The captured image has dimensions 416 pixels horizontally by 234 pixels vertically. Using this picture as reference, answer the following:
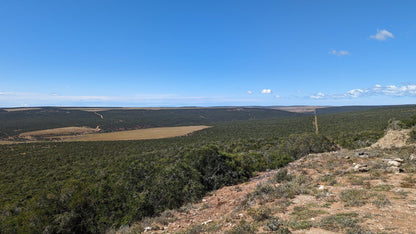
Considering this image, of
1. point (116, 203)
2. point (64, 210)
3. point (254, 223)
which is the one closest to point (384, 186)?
point (254, 223)

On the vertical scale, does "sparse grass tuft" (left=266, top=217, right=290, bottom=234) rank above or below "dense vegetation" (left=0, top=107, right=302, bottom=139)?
above

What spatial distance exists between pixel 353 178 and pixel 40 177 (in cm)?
3349

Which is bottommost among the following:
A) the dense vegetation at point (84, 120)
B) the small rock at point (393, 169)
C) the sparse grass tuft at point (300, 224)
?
the dense vegetation at point (84, 120)

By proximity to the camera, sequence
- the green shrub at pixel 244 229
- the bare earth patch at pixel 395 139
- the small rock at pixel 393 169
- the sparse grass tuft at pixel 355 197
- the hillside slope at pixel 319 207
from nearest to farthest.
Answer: the hillside slope at pixel 319 207, the green shrub at pixel 244 229, the sparse grass tuft at pixel 355 197, the small rock at pixel 393 169, the bare earth patch at pixel 395 139

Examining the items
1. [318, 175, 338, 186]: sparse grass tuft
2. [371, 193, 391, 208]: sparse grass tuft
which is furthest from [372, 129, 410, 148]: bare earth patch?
[371, 193, 391, 208]: sparse grass tuft

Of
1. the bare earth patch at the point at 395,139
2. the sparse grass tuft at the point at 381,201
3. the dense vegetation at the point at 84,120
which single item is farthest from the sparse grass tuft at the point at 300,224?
the dense vegetation at the point at 84,120

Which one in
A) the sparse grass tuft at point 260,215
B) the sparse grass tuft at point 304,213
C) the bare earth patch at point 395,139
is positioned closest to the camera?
the sparse grass tuft at point 304,213

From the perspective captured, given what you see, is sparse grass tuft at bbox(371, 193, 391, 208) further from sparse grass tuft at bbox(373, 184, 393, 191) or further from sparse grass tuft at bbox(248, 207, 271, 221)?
sparse grass tuft at bbox(248, 207, 271, 221)

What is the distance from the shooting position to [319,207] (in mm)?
6797

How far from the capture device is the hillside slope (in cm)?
544

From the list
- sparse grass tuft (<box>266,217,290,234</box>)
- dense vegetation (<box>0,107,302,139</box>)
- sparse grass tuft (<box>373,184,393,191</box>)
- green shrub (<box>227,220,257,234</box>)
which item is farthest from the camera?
dense vegetation (<box>0,107,302,139</box>)

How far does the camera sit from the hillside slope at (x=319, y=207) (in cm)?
544

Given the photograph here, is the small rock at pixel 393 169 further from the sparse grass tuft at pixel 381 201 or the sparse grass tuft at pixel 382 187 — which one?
the sparse grass tuft at pixel 381 201

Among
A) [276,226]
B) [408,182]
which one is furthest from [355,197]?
[276,226]
